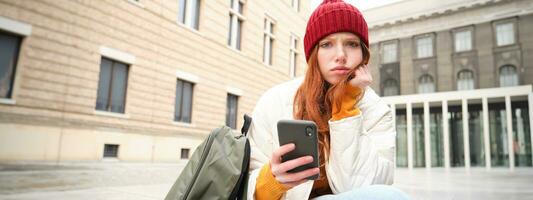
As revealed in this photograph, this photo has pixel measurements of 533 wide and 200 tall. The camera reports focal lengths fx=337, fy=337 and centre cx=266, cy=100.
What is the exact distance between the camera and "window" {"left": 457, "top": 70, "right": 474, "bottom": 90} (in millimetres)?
21625

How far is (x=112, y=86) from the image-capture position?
33.1 feet

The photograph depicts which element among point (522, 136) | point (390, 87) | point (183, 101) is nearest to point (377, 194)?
point (183, 101)

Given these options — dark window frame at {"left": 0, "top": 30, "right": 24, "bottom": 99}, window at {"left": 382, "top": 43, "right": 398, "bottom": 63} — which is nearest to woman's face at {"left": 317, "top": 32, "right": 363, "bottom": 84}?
dark window frame at {"left": 0, "top": 30, "right": 24, "bottom": 99}

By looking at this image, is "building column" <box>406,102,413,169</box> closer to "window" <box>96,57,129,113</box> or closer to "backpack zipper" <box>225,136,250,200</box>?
"window" <box>96,57,129,113</box>

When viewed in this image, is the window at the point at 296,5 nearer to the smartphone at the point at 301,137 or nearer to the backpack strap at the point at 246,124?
the backpack strap at the point at 246,124

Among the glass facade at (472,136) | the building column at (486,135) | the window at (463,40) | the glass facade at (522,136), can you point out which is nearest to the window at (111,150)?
the glass facade at (472,136)

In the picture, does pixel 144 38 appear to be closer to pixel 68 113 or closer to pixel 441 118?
pixel 68 113

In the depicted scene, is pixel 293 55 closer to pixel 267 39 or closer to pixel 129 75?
pixel 267 39

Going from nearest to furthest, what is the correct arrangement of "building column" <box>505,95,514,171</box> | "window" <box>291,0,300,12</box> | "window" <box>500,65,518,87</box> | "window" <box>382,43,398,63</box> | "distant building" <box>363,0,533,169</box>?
"building column" <box>505,95,514,171</box>
"distant building" <box>363,0,533,169</box>
"window" <box>291,0,300,12</box>
"window" <box>500,65,518,87</box>
"window" <box>382,43,398,63</box>

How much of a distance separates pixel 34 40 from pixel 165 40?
416cm

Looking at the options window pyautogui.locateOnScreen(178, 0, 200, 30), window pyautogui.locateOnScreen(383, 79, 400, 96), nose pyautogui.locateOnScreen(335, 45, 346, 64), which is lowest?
nose pyautogui.locateOnScreen(335, 45, 346, 64)

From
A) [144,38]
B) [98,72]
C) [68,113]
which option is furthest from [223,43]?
[68,113]

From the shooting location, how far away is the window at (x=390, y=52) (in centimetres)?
2392

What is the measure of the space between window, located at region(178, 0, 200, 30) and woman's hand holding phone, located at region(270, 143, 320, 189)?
40.4ft
